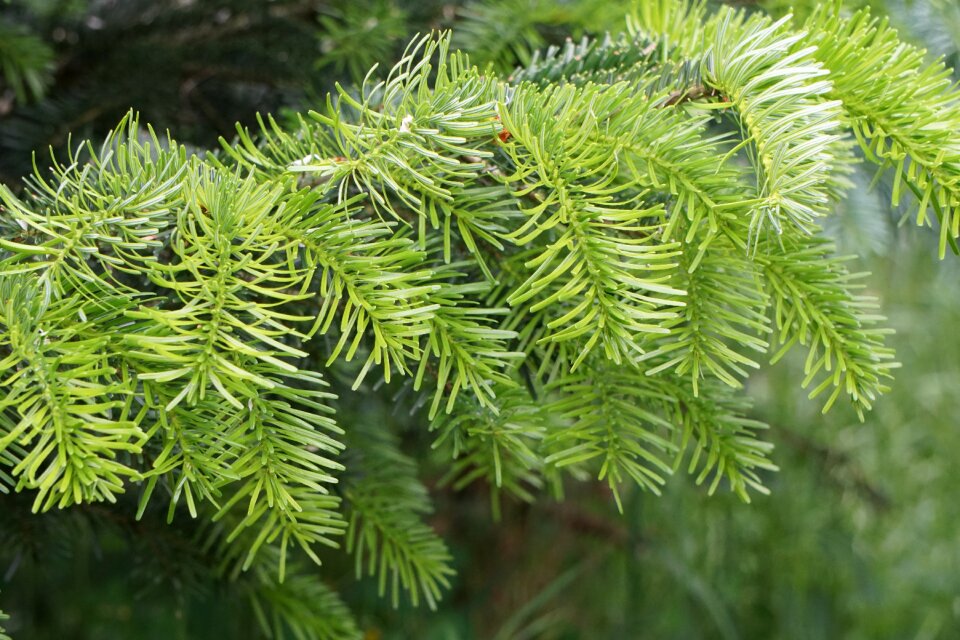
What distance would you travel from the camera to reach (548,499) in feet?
4.07

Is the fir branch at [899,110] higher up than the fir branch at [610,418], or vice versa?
the fir branch at [899,110]

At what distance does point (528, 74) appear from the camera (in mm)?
440

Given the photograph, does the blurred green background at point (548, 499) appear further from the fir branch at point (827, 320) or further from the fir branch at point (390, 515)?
the fir branch at point (827, 320)

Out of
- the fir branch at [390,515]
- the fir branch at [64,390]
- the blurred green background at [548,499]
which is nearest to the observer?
the fir branch at [64,390]

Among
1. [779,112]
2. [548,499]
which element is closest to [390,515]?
[779,112]

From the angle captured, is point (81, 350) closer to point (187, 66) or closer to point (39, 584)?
point (187, 66)

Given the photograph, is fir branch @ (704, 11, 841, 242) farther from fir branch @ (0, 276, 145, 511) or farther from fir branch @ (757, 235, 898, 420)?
fir branch @ (0, 276, 145, 511)

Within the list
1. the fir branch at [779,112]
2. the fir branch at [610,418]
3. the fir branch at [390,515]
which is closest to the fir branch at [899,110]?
the fir branch at [779,112]

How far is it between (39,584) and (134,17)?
81 centimetres

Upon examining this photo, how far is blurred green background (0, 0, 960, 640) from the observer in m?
0.62

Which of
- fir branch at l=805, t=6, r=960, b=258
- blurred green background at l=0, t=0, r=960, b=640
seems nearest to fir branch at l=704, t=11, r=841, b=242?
fir branch at l=805, t=6, r=960, b=258

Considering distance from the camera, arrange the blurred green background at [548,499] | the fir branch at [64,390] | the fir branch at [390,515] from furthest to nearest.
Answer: the blurred green background at [548,499], the fir branch at [390,515], the fir branch at [64,390]

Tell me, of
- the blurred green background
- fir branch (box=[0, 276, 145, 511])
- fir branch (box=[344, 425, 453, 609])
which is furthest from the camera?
the blurred green background

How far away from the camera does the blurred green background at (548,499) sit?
24.3 inches
